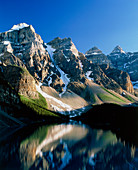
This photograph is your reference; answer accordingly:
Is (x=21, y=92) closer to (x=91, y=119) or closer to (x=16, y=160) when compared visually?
(x=91, y=119)

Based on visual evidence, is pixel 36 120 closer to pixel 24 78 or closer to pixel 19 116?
pixel 19 116

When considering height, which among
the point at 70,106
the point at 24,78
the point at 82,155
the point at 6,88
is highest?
the point at 24,78

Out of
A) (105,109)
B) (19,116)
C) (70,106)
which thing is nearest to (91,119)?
(105,109)

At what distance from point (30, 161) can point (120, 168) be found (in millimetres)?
12628

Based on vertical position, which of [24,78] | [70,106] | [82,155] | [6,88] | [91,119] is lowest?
[91,119]

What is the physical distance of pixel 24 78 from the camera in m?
171

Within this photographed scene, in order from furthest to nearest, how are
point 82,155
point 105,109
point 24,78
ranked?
point 24,78
point 105,109
point 82,155

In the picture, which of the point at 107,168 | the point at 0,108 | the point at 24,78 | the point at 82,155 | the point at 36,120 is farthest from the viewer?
the point at 24,78

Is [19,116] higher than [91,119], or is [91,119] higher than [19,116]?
[19,116]

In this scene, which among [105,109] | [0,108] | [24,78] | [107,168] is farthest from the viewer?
[24,78]

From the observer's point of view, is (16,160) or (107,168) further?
(16,160)

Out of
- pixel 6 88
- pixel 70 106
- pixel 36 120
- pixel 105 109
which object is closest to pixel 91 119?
pixel 105 109

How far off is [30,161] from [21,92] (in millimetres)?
149127

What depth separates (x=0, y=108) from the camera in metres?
94.5
